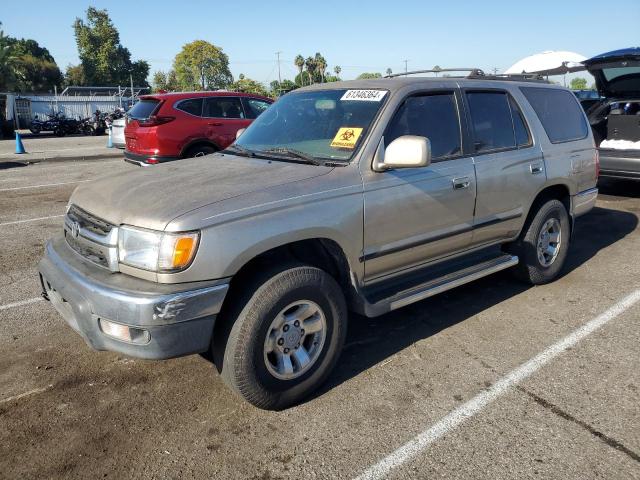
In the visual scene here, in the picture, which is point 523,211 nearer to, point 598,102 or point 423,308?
point 423,308

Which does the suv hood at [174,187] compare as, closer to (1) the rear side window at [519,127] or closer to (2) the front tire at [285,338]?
(2) the front tire at [285,338]

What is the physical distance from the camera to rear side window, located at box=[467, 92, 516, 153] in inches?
159

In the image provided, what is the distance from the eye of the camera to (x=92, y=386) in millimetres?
3219

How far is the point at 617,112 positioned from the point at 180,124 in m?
7.99

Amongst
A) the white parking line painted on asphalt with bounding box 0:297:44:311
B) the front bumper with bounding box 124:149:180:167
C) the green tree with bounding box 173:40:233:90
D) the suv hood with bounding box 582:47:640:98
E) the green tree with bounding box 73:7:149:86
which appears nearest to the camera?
the white parking line painted on asphalt with bounding box 0:297:44:311

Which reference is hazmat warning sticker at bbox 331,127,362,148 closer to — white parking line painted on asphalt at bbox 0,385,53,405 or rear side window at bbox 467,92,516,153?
rear side window at bbox 467,92,516,153

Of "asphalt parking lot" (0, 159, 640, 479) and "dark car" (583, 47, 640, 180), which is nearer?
"asphalt parking lot" (0, 159, 640, 479)

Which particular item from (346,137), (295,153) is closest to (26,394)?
(295,153)

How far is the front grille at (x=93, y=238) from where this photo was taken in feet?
8.95

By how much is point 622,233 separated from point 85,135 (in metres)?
26.8

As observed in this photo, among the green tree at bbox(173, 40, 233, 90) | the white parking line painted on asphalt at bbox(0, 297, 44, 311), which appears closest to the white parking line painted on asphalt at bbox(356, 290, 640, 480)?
the white parking line painted on asphalt at bbox(0, 297, 44, 311)

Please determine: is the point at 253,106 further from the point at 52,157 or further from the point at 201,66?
the point at 201,66

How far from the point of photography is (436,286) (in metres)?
3.64

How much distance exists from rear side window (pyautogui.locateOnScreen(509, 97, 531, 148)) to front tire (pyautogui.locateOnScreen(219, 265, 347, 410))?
93.2 inches
